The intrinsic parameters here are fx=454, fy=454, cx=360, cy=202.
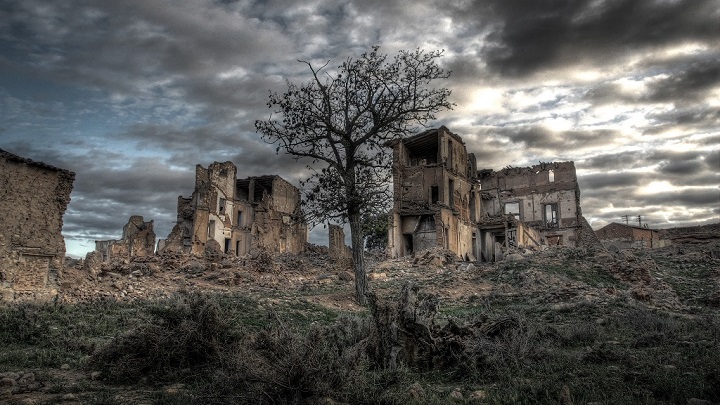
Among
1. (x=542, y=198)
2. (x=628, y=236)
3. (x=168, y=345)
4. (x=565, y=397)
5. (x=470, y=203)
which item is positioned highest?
(x=542, y=198)

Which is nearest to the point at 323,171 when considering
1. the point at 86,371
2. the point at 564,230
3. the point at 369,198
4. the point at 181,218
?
the point at 369,198

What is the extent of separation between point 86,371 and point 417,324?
499 centimetres

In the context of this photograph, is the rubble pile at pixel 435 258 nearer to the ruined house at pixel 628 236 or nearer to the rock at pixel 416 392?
the ruined house at pixel 628 236

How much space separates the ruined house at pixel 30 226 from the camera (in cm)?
1316

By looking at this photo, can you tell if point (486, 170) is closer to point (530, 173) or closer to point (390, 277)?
point (530, 173)

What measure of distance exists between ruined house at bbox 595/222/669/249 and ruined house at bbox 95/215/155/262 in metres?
39.5

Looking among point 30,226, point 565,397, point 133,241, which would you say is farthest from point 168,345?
point 133,241

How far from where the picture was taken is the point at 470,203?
4034cm

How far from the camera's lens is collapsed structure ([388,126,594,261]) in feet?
109

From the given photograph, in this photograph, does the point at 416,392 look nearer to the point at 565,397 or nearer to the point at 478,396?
the point at 478,396

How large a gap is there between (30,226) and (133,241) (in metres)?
24.9

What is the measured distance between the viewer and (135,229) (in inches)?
1487

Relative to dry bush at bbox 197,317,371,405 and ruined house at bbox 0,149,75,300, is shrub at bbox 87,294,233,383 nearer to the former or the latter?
dry bush at bbox 197,317,371,405

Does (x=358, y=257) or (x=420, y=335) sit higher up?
(x=358, y=257)
